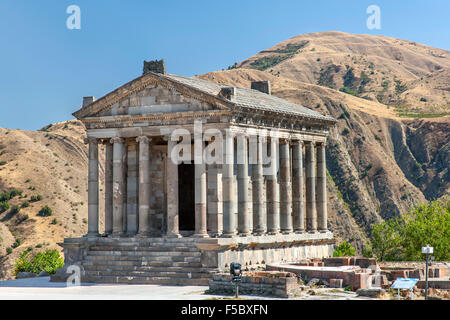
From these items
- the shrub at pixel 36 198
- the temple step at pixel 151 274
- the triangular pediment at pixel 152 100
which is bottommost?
the temple step at pixel 151 274

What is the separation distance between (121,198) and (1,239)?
55454 millimetres

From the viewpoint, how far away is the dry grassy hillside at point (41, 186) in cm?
10150

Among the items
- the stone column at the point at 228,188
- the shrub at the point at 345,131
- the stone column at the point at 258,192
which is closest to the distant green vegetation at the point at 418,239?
the stone column at the point at 258,192

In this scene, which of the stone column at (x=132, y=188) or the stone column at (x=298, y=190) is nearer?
the stone column at (x=132, y=188)

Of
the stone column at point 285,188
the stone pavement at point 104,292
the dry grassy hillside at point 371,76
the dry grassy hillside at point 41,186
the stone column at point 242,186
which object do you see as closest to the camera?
the stone pavement at point 104,292

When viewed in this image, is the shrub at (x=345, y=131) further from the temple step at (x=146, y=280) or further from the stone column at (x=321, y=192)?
the temple step at (x=146, y=280)

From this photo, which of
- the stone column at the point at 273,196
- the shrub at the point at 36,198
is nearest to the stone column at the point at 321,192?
the stone column at the point at 273,196

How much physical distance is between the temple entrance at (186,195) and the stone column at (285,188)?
6.03 metres

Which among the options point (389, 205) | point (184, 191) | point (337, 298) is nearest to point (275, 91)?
point (389, 205)

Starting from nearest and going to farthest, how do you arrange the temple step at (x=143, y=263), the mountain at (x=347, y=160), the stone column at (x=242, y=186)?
the temple step at (x=143, y=263) < the stone column at (x=242, y=186) < the mountain at (x=347, y=160)

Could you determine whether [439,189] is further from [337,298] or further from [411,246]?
[337,298]

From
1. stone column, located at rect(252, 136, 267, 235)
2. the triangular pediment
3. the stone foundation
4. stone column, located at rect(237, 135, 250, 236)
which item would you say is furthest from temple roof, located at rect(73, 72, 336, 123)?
the stone foundation

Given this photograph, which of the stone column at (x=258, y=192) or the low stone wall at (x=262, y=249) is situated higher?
the stone column at (x=258, y=192)

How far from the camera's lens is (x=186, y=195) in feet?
171
